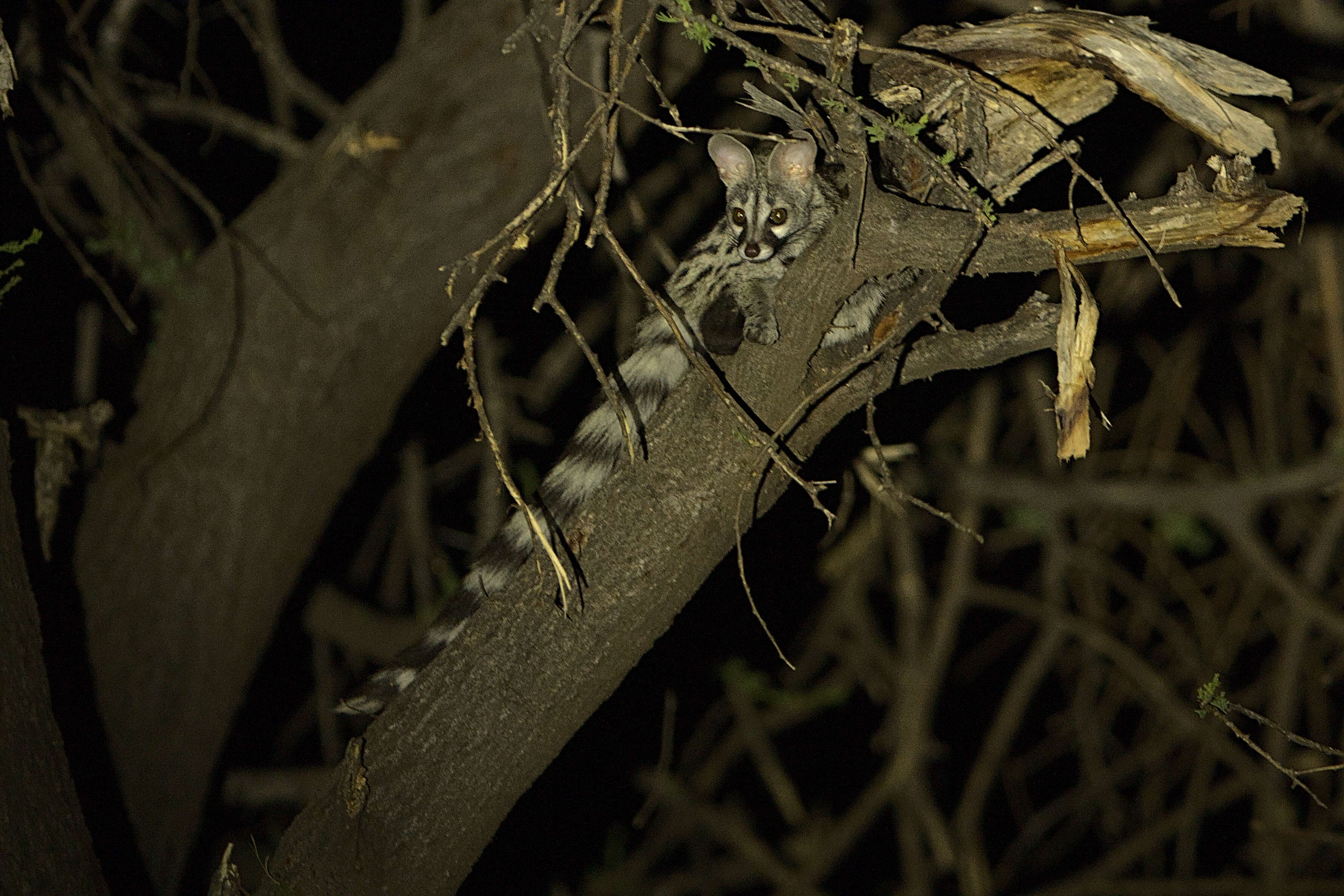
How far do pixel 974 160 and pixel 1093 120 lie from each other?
56.6 inches

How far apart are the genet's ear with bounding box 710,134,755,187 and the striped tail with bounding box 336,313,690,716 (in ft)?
1.89

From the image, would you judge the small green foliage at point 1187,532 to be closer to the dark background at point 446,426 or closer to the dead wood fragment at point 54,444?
the dark background at point 446,426

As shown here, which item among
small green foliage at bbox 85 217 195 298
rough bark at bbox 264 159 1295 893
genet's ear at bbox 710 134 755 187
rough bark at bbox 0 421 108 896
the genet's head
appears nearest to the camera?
rough bark at bbox 0 421 108 896

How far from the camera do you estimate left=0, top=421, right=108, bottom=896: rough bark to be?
2211 millimetres

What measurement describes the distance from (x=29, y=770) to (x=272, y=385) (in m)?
1.46

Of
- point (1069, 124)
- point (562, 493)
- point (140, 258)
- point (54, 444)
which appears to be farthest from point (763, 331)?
point (140, 258)

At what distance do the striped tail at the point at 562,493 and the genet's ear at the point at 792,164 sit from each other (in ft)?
1.88

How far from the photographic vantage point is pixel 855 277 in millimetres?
2141

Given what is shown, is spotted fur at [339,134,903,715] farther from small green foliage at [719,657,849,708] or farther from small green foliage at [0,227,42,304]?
small green foliage at [719,657,849,708]

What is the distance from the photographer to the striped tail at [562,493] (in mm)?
2570

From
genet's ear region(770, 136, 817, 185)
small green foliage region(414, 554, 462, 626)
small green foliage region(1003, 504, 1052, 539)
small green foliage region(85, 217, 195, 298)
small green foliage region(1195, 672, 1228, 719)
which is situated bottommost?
small green foliage region(1003, 504, 1052, 539)

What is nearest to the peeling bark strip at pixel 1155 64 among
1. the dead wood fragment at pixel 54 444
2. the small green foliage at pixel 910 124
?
the small green foliage at pixel 910 124

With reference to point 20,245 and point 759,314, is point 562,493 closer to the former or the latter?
point 759,314

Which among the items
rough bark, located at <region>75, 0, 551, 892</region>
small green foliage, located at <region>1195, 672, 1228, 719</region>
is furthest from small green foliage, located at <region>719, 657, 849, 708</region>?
small green foliage, located at <region>1195, 672, 1228, 719</region>
